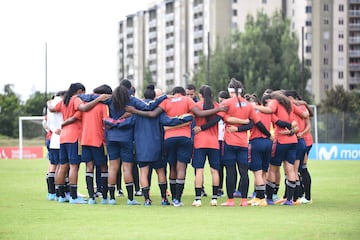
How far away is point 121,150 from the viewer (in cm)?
1775

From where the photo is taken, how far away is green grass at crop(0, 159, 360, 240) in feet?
40.2

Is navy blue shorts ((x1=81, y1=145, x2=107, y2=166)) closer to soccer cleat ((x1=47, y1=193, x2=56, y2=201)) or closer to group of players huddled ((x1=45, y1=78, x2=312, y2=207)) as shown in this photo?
group of players huddled ((x1=45, y1=78, x2=312, y2=207))

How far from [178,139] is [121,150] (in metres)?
1.18

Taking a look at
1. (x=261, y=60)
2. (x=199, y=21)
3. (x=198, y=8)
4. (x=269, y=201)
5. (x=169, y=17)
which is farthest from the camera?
(x=169, y=17)

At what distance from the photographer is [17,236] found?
12.2 m

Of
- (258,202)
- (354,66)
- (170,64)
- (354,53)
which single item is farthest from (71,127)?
(170,64)

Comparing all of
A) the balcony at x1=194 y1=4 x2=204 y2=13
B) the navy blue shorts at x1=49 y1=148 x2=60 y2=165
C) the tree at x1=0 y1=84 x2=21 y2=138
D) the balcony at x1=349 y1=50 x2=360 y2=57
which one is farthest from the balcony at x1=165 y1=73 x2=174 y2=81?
the navy blue shorts at x1=49 y1=148 x2=60 y2=165

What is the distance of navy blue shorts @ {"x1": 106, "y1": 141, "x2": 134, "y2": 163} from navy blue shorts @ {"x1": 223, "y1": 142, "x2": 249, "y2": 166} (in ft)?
5.99

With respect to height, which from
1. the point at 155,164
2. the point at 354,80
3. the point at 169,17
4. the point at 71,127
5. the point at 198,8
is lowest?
the point at 155,164

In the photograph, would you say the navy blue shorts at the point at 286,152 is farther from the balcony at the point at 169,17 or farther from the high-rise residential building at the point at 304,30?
the balcony at the point at 169,17

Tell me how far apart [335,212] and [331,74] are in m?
117

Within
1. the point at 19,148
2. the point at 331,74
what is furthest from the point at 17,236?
the point at 331,74

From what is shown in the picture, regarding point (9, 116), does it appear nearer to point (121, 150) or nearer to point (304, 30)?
point (304, 30)

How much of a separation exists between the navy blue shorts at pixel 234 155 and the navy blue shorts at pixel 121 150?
1.83 meters
